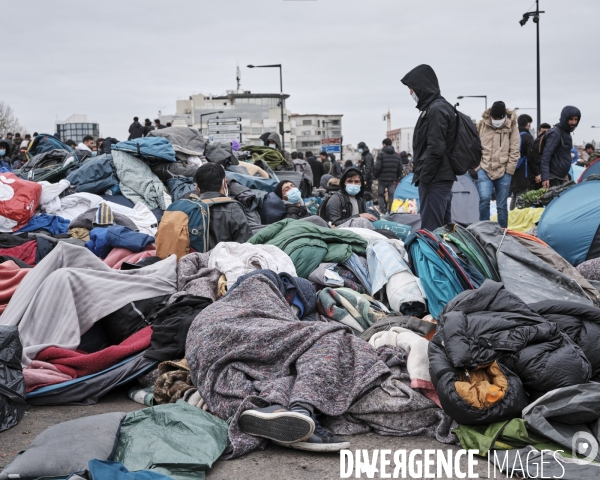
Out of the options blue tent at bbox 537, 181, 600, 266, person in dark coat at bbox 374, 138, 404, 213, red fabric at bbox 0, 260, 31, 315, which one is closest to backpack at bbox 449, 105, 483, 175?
blue tent at bbox 537, 181, 600, 266

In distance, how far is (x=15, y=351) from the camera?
12.8 feet

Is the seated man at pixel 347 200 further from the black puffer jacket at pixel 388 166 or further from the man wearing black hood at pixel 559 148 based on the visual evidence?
the black puffer jacket at pixel 388 166

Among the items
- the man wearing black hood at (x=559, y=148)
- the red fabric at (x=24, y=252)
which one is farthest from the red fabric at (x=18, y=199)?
the man wearing black hood at (x=559, y=148)

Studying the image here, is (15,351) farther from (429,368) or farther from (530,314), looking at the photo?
(530,314)

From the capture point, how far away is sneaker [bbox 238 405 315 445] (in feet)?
10.4

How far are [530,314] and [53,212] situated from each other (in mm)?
5713

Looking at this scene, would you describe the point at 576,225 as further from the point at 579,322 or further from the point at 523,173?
the point at 523,173

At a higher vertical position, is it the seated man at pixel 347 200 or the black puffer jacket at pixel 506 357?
the seated man at pixel 347 200

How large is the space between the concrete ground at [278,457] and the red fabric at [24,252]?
2.54m

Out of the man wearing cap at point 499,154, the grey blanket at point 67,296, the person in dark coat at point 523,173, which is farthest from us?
the person in dark coat at point 523,173

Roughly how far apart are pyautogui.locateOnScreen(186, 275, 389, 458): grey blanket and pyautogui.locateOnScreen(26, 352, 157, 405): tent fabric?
1.60 ft

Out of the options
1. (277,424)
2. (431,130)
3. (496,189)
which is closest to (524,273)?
(431,130)

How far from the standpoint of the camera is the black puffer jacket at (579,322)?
3.56 m

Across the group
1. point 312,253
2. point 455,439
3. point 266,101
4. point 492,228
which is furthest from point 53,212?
point 266,101
